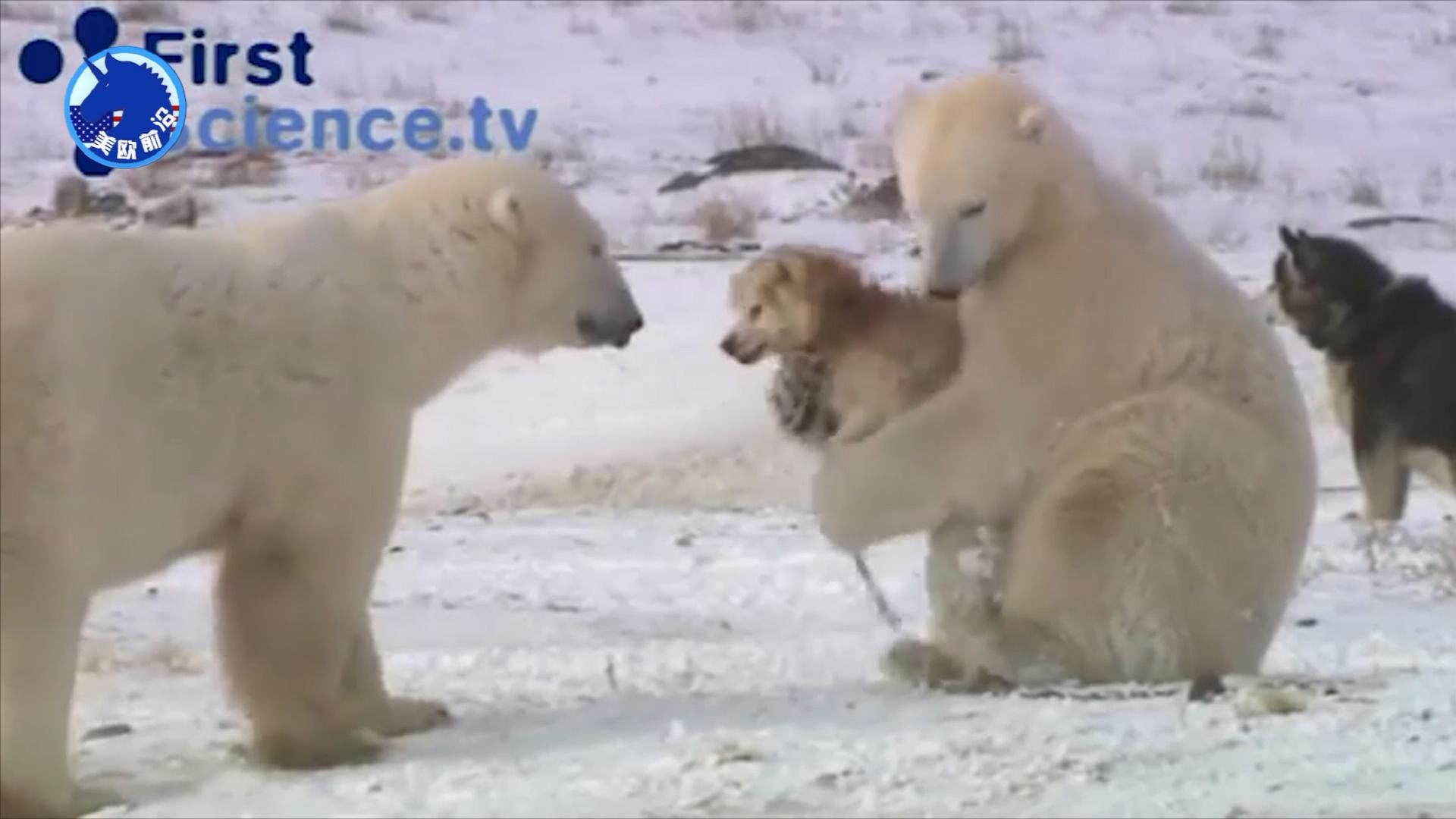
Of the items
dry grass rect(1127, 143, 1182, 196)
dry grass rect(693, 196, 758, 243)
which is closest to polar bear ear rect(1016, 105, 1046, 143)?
dry grass rect(693, 196, 758, 243)

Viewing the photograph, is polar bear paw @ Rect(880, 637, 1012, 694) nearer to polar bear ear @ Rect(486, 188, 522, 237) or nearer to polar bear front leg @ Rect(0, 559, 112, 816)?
polar bear ear @ Rect(486, 188, 522, 237)

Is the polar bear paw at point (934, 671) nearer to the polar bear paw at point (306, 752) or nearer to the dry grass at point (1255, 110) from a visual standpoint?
the polar bear paw at point (306, 752)

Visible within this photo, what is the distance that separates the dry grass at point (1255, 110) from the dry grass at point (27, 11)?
9.93 m

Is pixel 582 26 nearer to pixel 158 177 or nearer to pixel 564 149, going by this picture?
pixel 564 149

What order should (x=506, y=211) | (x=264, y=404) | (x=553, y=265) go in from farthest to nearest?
(x=553, y=265) → (x=506, y=211) → (x=264, y=404)

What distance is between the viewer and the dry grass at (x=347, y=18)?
20172 mm

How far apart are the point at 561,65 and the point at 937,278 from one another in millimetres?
14588

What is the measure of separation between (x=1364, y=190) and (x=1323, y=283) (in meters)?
5.70

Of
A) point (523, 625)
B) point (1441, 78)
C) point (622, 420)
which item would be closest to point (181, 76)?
point (622, 420)

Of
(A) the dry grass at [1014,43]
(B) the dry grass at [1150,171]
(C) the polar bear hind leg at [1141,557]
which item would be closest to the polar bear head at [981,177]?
(C) the polar bear hind leg at [1141,557]

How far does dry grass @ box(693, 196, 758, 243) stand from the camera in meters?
13.4

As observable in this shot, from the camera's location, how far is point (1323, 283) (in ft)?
32.9

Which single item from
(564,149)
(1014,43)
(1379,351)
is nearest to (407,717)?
(1379,351)

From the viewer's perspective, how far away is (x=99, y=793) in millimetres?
4062
